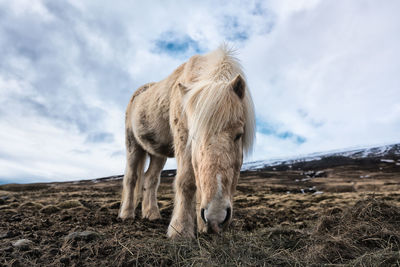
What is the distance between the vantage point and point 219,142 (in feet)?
9.31

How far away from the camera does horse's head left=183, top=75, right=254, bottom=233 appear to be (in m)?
2.45

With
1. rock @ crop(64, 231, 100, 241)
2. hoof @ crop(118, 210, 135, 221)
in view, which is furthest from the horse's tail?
rock @ crop(64, 231, 100, 241)

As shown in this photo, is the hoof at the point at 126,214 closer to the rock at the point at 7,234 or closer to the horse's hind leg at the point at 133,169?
the horse's hind leg at the point at 133,169

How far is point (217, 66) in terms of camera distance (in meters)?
4.16

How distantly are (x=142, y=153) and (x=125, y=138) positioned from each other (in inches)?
28.5

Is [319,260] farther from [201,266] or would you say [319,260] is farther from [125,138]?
[125,138]

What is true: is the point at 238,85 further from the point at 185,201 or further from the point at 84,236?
the point at 84,236

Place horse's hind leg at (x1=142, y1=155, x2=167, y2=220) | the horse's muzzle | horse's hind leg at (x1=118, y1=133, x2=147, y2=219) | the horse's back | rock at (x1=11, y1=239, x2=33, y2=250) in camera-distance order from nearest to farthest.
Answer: the horse's muzzle
rock at (x1=11, y1=239, x2=33, y2=250)
the horse's back
horse's hind leg at (x1=142, y1=155, x2=167, y2=220)
horse's hind leg at (x1=118, y1=133, x2=147, y2=219)

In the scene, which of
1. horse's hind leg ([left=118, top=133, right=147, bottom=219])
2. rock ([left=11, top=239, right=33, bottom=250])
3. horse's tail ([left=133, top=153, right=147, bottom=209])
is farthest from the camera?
horse's tail ([left=133, top=153, right=147, bottom=209])

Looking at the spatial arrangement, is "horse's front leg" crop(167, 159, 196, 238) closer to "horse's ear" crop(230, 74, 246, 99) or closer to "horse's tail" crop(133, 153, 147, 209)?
"horse's ear" crop(230, 74, 246, 99)

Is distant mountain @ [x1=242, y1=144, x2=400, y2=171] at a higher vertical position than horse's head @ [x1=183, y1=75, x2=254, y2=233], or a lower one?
higher

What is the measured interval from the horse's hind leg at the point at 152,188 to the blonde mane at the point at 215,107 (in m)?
3.73

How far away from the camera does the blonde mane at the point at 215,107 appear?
2972 mm

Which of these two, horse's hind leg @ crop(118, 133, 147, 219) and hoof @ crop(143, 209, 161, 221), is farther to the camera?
horse's hind leg @ crop(118, 133, 147, 219)
